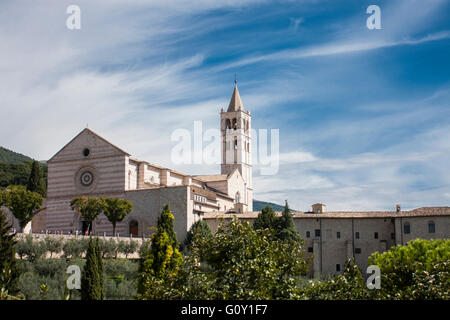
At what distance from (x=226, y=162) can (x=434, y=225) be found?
1595 inches

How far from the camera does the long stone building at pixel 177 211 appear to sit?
153 feet

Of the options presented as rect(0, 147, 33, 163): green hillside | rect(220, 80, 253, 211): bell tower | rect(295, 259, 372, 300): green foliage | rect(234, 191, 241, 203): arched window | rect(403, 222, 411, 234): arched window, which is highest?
rect(0, 147, 33, 163): green hillside

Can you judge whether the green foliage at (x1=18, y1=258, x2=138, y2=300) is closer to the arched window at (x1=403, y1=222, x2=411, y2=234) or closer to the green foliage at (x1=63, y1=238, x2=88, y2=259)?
the green foliage at (x1=63, y1=238, x2=88, y2=259)

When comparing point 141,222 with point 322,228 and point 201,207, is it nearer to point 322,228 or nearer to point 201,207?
point 201,207

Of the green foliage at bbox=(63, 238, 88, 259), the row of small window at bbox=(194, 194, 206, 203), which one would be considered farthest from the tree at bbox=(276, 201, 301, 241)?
the green foliage at bbox=(63, 238, 88, 259)

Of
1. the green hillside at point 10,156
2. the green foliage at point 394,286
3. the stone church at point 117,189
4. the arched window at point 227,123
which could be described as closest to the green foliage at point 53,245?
the stone church at point 117,189

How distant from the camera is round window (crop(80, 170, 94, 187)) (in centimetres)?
5531

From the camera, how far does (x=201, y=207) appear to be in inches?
2084

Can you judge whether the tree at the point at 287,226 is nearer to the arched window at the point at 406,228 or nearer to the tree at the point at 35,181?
the arched window at the point at 406,228

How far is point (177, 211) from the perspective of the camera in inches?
1973
